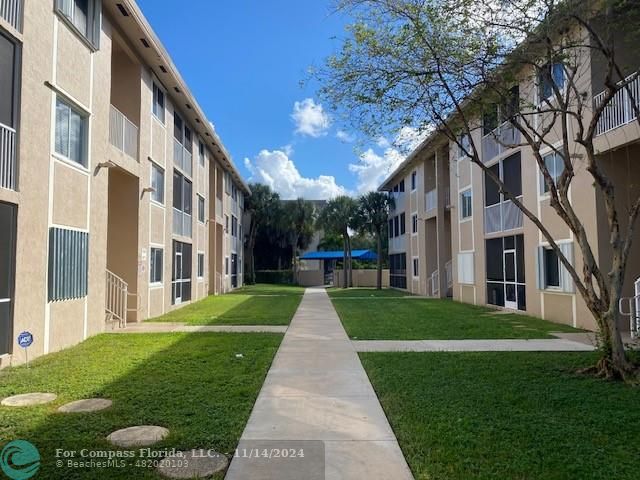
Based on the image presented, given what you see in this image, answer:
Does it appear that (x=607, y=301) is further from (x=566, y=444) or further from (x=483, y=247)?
(x=483, y=247)

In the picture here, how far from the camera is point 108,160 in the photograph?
13.3 meters

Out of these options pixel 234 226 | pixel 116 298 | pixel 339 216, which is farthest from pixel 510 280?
pixel 234 226

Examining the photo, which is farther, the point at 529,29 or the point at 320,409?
the point at 529,29

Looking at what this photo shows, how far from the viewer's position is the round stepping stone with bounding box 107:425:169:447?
4938mm

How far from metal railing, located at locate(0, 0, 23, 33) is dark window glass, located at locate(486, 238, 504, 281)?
17.3 meters

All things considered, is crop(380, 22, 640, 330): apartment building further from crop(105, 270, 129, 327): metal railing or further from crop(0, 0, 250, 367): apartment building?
crop(105, 270, 129, 327): metal railing

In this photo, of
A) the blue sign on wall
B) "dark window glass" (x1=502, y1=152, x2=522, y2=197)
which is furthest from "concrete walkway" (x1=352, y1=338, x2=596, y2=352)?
"dark window glass" (x1=502, y1=152, x2=522, y2=197)

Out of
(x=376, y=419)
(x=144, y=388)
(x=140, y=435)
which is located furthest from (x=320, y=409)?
(x=144, y=388)

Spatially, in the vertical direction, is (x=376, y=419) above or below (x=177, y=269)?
below

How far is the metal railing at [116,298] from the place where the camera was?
581 inches

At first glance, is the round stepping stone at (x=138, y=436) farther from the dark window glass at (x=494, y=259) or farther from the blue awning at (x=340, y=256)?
the blue awning at (x=340, y=256)

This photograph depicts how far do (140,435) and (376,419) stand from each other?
258 centimetres

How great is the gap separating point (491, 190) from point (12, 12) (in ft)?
57.7

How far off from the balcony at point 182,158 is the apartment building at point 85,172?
86 mm
